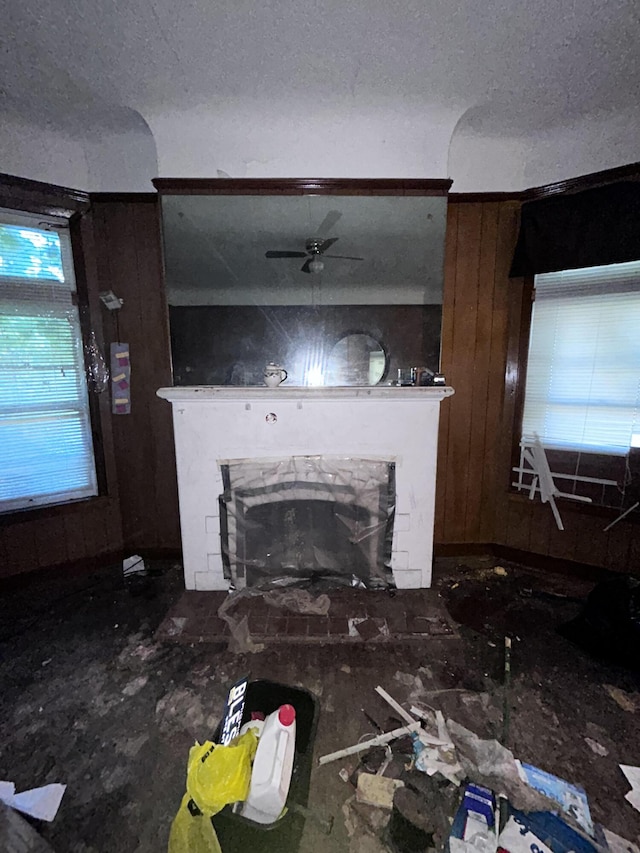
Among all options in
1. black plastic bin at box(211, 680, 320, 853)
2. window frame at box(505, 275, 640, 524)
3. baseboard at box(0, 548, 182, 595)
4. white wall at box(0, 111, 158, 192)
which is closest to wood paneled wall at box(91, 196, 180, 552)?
baseboard at box(0, 548, 182, 595)

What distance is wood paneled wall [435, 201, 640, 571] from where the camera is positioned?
7.89ft

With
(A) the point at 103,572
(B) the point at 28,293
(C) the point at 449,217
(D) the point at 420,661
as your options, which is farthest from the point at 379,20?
(A) the point at 103,572

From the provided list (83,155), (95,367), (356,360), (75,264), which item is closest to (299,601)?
(356,360)

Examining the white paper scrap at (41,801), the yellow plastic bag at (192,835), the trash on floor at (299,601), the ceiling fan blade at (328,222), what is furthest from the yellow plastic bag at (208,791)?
the ceiling fan blade at (328,222)

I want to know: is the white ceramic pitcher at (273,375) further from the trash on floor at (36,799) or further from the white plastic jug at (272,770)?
the trash on floor at (36,799)

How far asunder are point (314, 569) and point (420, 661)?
784 mm

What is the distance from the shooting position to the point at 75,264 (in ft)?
7.93

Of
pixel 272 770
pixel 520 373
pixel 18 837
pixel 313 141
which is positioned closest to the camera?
pixel 18 837

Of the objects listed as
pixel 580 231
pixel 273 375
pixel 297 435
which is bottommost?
pixel 297 435

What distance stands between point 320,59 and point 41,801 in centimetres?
310

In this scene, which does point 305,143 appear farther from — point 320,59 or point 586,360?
point 586,360

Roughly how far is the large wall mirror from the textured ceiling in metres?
0.40

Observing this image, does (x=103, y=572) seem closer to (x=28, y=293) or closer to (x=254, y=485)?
(x=254, y=485)

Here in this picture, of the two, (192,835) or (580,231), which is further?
(580,231)
